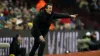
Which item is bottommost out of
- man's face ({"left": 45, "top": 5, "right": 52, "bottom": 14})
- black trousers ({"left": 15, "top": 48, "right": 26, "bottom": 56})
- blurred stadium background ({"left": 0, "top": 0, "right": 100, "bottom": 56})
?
black trousers ({"left": 15, "top": 48, "right": 26, "bottom": 56})

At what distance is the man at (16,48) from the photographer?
38.0ft

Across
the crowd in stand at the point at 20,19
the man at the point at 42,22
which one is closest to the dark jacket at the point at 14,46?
the crowd in stand at the point at 20,19

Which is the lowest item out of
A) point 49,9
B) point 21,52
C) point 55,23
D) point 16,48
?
point 21,52

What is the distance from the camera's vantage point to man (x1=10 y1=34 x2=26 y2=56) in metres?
11.6

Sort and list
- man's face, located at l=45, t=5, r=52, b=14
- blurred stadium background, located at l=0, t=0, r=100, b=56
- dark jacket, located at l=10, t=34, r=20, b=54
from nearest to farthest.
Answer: man's face, located at l=45, t=5, r=52, b=14 → dark jacket, located at l=10, t=34, r=20, b=54 → blurred stadium background, located at l=0, t=0, r=100, b=56

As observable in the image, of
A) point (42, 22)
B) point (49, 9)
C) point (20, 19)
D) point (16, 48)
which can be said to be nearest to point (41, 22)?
point (42, 22)

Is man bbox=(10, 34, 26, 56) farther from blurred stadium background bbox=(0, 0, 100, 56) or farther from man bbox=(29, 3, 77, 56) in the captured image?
man bbox=(29, 3, 77, 56)

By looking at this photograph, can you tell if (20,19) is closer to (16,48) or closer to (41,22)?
(16,48)

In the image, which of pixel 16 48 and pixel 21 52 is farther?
pixel 16 48

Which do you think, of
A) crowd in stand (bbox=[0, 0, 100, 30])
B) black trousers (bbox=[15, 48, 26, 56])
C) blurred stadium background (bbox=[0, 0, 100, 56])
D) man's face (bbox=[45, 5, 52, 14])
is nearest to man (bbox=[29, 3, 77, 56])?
man's face (bbox=[45, 5, 52, 14])

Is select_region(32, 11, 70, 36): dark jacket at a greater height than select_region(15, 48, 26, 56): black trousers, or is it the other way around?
select_region(32, 11, 70, 36): dark jacket

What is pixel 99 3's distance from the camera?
57.6 feet

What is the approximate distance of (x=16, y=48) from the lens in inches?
462

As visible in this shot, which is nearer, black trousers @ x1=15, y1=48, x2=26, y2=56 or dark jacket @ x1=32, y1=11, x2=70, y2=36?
dark jacket @ x1=32, y1=11, x2=70, y2=36
